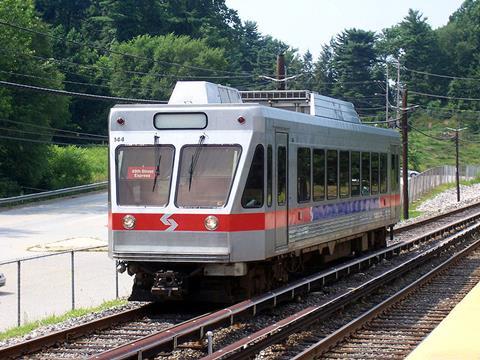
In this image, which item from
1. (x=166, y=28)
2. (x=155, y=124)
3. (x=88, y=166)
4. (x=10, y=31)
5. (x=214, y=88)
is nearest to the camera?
(x=155, y=124)

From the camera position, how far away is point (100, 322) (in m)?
13.9

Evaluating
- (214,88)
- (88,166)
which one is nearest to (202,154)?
(214,88)

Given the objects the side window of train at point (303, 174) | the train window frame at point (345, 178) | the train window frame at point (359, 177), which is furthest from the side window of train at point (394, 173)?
the side window of train at point (303, 174)

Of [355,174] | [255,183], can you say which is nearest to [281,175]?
[255,183]

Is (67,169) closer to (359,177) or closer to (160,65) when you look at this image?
(160,65)

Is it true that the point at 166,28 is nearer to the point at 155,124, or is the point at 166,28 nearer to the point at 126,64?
the point at 126,64

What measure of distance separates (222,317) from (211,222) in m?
1.70

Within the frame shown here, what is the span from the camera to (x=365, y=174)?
68.5 feet

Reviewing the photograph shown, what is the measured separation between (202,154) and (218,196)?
0.70 metres

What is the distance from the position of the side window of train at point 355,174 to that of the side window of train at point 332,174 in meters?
1.23

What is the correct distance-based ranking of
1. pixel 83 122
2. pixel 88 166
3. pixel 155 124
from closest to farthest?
pixel 155 124, pixel 88 166, pixel 83 122

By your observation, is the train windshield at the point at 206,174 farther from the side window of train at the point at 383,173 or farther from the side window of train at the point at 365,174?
the side window of train at the point at 383,173

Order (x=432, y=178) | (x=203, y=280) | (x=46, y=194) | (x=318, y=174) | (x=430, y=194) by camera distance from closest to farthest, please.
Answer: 1. (x=203, y=280)
2. (x=318, y=174)
3. (x=46, y=194)
4. (x=430, y=194)
5. (x=432, y=178)

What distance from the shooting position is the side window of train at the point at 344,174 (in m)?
18.9
